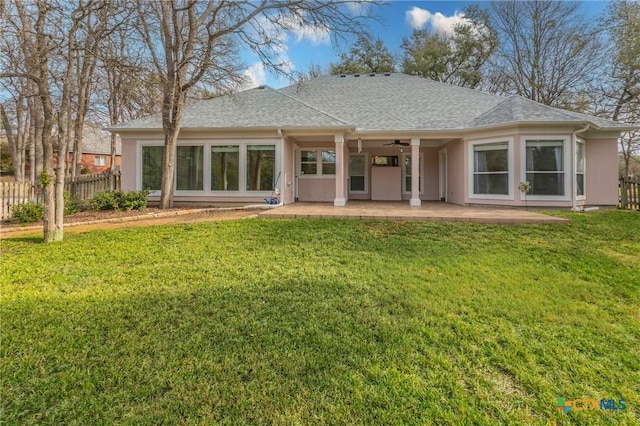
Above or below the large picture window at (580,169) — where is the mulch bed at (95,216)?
below

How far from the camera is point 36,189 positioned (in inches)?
367

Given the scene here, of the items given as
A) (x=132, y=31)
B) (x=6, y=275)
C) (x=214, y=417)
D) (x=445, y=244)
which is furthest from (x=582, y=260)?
(x=132, y=31)

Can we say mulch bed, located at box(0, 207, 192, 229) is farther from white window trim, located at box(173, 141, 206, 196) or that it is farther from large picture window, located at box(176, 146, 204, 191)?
large picture window, located at box(176, 146, 204, 191)

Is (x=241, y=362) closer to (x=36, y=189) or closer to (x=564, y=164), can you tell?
(x=564, y=164)

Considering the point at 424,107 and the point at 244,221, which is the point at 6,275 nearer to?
the point at 244,221

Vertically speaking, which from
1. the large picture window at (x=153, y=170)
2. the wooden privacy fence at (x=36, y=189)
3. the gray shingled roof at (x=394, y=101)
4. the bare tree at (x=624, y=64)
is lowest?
the wooden privacy fence at (x=36, y=189)

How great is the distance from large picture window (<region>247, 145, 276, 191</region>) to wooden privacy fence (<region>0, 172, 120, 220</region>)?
5.31 meters

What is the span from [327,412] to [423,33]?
82.0ft

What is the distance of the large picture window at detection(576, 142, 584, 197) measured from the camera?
30.2ft

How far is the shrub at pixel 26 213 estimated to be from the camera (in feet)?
25.5

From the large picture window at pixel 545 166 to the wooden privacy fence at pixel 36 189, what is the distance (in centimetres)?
1349

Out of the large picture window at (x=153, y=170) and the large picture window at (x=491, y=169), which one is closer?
the large picture window at (x=491, y=169)

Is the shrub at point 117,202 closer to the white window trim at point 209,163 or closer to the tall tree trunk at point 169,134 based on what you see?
the tall tree trunk at point 169,134

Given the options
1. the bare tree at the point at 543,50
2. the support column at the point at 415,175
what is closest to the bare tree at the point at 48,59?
the support column at the point at 415,175
